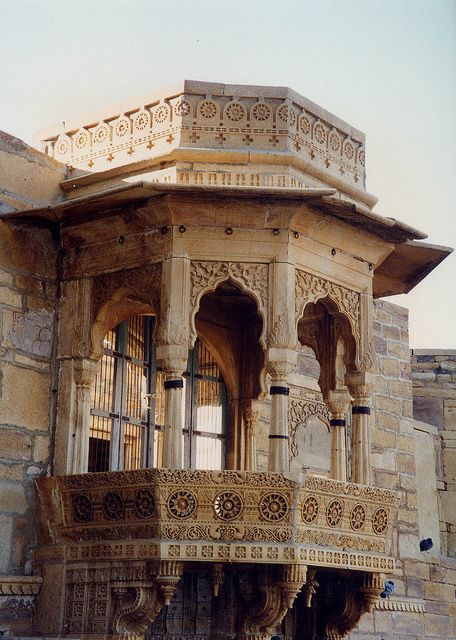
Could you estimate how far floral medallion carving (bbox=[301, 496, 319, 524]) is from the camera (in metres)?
7.00

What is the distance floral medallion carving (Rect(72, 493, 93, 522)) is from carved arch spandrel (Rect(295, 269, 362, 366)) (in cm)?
172

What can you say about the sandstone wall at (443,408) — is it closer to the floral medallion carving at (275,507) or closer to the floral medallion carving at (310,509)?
the floral medallion carving at (310,509)

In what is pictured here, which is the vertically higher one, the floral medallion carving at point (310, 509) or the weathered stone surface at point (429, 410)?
the weathered stone surface at point (429, 410)

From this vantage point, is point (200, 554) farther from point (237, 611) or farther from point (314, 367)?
point (314, 367)

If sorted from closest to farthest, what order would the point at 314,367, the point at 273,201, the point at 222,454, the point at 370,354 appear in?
the point at 273,201, the point at 370,354, the point at 222,454, the point at 314,367

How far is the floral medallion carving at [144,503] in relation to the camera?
22.4ft

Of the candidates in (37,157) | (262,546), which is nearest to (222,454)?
(262,546)

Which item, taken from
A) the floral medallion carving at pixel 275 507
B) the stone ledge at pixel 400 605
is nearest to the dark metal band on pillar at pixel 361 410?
the floral medallion carving at pixel 275 507

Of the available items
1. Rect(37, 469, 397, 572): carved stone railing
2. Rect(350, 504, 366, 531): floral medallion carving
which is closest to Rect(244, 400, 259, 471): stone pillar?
Rect(350, 504, 366, 531): floral medallion carving

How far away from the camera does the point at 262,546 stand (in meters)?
6.82

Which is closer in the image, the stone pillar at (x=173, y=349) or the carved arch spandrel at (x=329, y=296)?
the stone pillar at (x=173, y=349)

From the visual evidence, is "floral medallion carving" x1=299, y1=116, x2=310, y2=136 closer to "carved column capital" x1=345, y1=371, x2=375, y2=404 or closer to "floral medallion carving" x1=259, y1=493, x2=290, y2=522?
"carved column capital" x1=345, y1=371, x2=375, y2=404

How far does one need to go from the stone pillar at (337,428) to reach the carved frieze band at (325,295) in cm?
70

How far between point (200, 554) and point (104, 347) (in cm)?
195
